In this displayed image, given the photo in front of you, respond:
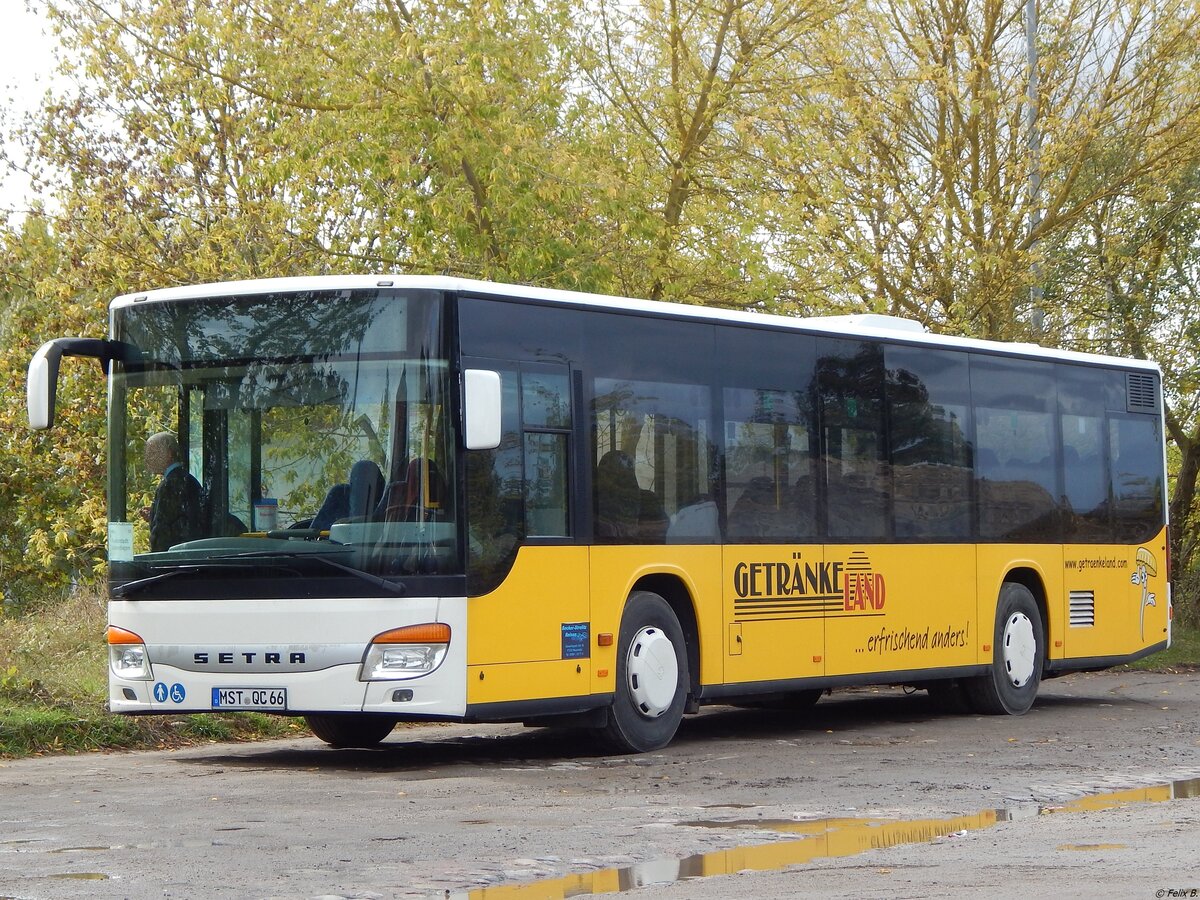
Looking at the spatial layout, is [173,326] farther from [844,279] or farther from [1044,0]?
[1044,0]

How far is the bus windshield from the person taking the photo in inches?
456

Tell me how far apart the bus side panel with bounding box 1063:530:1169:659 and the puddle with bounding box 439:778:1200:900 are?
7287 mm

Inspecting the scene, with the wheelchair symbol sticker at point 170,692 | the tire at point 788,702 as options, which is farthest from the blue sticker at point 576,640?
the tire at point 788,702

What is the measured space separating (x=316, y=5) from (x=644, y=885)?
13.5m

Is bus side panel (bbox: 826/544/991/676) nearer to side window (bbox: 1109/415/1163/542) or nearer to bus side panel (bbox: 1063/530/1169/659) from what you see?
bus side panel (bbox: 1063/530/1169/659)

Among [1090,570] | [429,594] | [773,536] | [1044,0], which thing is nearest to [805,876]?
[429,594]

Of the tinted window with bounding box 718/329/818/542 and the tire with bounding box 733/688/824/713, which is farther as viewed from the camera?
the tire with bounding box 733/688/824/713

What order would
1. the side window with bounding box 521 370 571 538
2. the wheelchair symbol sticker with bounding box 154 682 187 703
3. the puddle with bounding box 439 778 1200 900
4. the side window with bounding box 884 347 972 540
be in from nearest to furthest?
the puddle with bounding box 439 778 1200 900 < the wheelchair symbol sticker with bounding box 154 682 187 703 < the side window with bounding box 521 370 571 538 < the side window with bounding box 884 347 972 540

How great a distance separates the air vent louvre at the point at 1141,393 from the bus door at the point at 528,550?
831 cm

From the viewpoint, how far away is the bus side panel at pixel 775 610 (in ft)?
45.9

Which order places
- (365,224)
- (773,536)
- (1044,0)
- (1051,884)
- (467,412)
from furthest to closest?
(1044,0) < (365,224) < (773,536) < (467,412) < (1051,884)

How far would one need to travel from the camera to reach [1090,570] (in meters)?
18.3

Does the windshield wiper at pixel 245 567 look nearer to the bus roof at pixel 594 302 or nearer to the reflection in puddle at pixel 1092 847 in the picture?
the bus roof at pixel 594 302

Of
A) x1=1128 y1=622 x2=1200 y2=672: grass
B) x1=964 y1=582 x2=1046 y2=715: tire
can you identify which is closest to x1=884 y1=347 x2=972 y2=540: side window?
x1=964 y1=582 x2=1046 y2=715: tire
